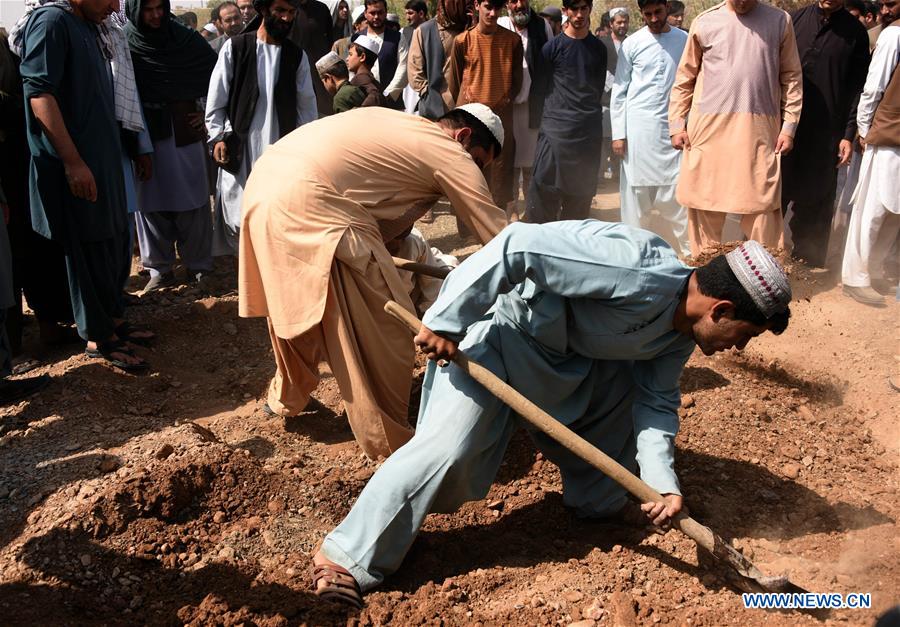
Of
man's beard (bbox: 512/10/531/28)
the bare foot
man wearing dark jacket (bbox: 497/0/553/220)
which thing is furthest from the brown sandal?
man's beard (bbox: 512/10/531/28)

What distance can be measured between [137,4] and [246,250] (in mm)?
2981

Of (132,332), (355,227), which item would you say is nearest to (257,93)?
(132,332)

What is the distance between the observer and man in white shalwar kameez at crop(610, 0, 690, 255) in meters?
6.65

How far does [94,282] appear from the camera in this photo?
16.4ft

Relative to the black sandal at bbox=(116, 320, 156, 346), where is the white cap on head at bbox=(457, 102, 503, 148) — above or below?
above

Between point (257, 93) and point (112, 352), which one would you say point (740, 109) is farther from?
point (112, 352)

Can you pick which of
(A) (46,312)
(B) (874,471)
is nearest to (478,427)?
(B) (874,471)

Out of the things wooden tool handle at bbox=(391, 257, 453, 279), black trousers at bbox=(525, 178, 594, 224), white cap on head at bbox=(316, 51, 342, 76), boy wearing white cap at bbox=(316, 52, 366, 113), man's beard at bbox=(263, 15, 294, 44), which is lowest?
black trousers at bbox=(525, 178, 594, 224)

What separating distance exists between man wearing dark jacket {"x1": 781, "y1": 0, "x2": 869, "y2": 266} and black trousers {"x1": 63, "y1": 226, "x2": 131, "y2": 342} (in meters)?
4.72

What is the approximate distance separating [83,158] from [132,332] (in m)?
1.17

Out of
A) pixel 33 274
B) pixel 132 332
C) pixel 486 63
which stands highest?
pixel 486 63

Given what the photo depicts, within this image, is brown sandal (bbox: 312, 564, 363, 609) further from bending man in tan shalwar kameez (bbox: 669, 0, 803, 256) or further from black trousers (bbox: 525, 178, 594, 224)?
black trousers (bbox: 525, 178, 594, 224)

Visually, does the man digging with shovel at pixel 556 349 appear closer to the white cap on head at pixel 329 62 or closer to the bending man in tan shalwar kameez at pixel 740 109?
the bending man in tan shalwar kameez at pixel 740 109

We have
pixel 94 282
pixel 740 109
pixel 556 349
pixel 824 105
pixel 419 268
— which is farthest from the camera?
pixel 824 105
